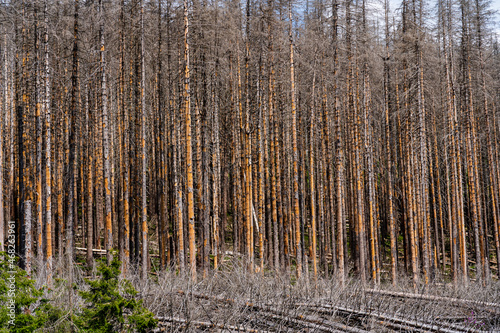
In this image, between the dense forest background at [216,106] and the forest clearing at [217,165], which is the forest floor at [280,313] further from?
the dense forest background at [216,106]

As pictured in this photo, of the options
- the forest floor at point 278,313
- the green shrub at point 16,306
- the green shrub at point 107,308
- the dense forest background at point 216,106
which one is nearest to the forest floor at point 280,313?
the forest floor at point 278,313

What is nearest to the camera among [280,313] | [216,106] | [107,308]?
[107,308]

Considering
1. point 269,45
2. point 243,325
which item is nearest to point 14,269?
point 243,325

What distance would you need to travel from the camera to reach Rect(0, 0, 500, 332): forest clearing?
557 cm

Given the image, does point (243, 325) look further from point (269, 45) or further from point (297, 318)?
point (269, 45)

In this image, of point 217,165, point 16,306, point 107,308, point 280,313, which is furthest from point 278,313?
point 217,165

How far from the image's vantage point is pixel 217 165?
19016 mm

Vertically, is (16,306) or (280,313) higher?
(16,306)

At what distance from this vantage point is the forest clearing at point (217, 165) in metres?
5.57

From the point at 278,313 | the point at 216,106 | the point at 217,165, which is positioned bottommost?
the point at 278,313

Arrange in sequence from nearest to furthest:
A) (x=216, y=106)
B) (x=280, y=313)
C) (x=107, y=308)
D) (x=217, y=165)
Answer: (x=107, y=308) < (x=280, y=313) < (x=216, y=106) < (x=217, y=165)

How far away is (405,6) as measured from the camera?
1440cm

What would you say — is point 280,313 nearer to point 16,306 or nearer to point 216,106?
point 16,306

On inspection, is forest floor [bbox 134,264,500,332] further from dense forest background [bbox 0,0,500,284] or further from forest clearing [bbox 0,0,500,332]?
dense forest background [bbox 0,0,500,284]
